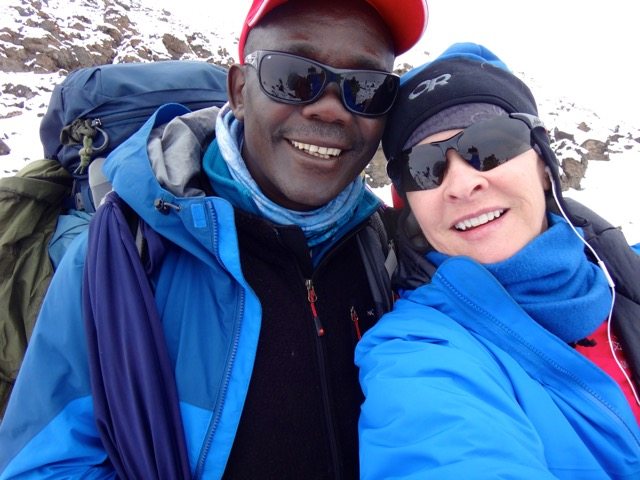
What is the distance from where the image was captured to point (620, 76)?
3316 centimetres

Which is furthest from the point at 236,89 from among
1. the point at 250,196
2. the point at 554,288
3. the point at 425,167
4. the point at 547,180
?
the point at 554,288

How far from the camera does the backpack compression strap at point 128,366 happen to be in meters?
1.30

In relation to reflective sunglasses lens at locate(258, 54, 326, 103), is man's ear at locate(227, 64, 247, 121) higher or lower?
lower

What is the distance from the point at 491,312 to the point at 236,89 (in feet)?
4.46

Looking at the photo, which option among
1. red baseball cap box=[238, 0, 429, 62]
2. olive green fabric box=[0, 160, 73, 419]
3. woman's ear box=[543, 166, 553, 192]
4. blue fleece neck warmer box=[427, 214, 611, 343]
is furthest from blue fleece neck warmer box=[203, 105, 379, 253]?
olive green fabric box=[0, 160, 73, 419]

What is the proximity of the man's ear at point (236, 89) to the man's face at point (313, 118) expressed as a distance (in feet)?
0.20

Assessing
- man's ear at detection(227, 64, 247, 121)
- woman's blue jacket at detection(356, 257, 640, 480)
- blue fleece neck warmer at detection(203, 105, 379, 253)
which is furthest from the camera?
man's ear at detection(227, 64, 247, 121)

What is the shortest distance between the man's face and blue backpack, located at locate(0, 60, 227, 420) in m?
0.72

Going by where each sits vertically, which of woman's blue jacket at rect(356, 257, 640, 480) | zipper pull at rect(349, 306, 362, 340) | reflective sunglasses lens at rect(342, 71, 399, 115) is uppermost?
reflective sunglasses lens at rect(342, 71, 399, 115)

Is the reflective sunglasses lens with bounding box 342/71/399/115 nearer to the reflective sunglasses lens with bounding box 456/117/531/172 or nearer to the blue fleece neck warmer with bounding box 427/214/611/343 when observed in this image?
the reflective sunglasses lens with bounding box 456/117/531/172

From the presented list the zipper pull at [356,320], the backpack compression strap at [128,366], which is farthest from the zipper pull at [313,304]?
the backpack compression strap at [128,366]

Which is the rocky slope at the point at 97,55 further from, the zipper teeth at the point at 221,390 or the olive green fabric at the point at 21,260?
the zipper teeth at the point at 221,390

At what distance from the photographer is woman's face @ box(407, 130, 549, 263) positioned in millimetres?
1438

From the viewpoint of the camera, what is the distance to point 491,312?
4.46 feet
